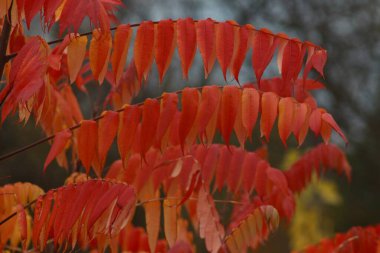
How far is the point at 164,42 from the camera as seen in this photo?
8.42 feet

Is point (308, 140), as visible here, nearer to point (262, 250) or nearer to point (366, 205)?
point (366, 205)

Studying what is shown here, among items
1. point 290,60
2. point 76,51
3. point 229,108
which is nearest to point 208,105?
point 229,108

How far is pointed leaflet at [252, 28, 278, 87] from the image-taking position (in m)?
2.60

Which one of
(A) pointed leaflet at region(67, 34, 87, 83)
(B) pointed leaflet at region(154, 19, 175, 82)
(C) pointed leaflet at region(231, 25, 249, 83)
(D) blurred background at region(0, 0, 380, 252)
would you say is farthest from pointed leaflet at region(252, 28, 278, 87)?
(D) blurred background at region(0, 0, 380, 252)

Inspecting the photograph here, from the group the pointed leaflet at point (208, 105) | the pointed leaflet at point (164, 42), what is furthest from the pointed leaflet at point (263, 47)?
the pointed leaflet at point (164, 42)

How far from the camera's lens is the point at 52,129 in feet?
11.5

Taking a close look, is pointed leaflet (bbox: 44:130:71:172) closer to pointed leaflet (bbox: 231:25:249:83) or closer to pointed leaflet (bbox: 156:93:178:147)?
pointed leaflet (bbox: 156:93:178:147)

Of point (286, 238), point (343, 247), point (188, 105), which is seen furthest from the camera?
point (286, 238)

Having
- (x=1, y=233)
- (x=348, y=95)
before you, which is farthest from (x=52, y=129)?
(x=348, y=95)

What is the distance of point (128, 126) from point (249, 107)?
36cm

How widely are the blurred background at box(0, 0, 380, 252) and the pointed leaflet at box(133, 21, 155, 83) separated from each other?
31.6 feet

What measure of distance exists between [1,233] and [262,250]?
10.6 metres

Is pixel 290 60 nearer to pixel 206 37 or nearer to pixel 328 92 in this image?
pixel 206 37

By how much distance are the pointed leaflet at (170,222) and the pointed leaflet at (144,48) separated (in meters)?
0.49
